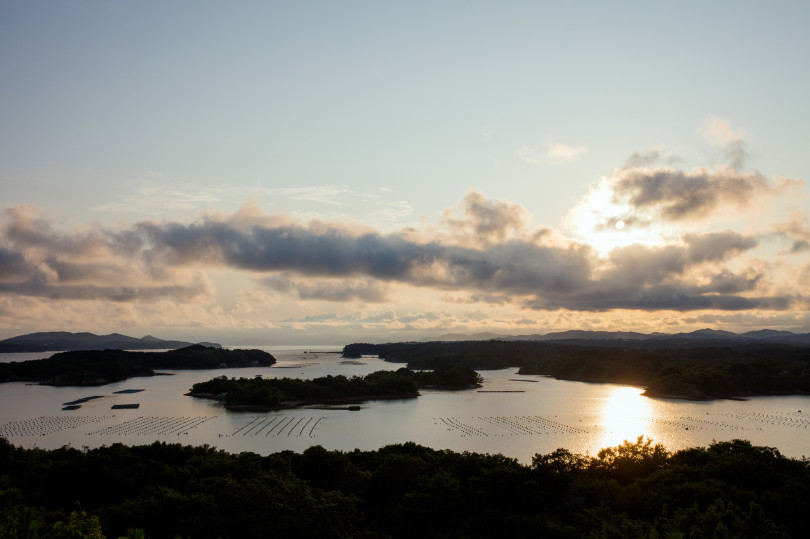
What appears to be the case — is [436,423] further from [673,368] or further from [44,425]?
[673,368]

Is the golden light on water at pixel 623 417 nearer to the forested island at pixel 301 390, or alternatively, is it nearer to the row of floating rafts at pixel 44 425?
the forested island at pixel 301 390

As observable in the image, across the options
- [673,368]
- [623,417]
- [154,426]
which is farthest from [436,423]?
[673,368]

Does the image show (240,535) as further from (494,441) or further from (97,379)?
(97,379)

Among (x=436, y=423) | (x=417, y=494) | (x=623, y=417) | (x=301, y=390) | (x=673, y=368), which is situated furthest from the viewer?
(x=673, y=368)

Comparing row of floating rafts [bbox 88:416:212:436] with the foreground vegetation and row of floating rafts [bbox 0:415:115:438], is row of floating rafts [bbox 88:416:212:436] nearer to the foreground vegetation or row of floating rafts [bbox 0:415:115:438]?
row of floating rafts [bbox 0:415:115:438]

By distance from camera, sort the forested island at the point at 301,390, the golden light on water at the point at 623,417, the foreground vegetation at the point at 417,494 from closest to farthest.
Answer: the foreground vegetation at the point at 417,494
the golden light on water at the point at 623,417
the forested island at the point at 301,390

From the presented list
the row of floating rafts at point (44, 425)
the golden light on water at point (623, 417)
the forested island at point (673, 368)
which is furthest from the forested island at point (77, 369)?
the golden light on water at point (623, 417)
